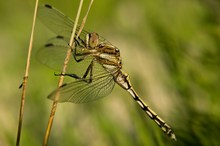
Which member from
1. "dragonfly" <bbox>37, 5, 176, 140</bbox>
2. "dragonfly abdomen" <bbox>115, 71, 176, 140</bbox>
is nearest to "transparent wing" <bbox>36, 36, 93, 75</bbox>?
"dragonfly" <bbox>37, 5, 176, 140</bbox>

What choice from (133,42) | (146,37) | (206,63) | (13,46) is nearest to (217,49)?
(206,63)

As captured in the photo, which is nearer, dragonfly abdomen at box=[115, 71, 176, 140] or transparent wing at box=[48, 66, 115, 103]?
transparent wing at box=[48, 66, 115, 103]

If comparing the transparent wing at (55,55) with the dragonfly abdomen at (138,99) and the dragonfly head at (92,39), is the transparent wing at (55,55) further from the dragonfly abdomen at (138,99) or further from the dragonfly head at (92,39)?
the dragonfly abdomen at (138,99)

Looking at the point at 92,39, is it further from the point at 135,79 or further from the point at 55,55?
the point at 135,79

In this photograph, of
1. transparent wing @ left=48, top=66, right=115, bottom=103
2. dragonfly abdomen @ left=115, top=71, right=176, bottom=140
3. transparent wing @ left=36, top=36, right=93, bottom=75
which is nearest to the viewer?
transparent wing @ left=48, top=66, right=115, bottom=103

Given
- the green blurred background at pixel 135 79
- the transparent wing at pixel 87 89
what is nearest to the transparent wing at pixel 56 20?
the transparent wing at pixel 87 89

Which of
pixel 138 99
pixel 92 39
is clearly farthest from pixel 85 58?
pixel 138 99

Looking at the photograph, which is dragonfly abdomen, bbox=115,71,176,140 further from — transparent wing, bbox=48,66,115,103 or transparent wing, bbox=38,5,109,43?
transparent wing, bbox=38,5,109,43
